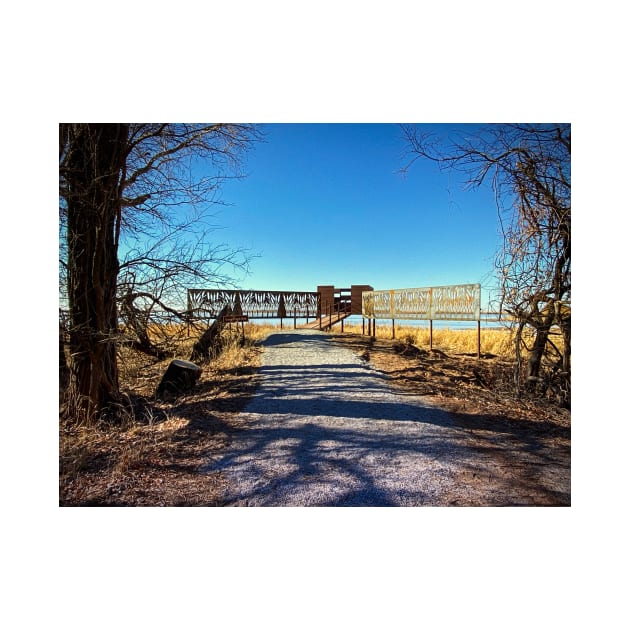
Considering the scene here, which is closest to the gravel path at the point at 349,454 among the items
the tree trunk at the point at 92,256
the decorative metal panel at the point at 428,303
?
the tree trunk at the point at 92,256

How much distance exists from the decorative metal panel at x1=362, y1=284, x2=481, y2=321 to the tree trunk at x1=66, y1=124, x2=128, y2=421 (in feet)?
17.8

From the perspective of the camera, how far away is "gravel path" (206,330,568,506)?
198 cm

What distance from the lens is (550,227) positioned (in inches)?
140

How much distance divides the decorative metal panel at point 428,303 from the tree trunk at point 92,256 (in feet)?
17.8

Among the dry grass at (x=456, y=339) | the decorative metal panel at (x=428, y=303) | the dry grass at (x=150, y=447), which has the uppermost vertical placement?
the decorative metal panel at (x=428, y=303)

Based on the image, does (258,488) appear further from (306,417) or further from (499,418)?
(499,418)

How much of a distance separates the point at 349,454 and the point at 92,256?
2947mm

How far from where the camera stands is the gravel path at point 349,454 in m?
1.98

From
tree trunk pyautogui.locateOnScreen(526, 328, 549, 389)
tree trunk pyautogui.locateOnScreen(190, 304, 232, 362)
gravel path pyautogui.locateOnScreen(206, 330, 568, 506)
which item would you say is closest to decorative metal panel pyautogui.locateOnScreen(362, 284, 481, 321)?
tree trunk pyautogui.locateOnScreen(526, 328, 549, 389)

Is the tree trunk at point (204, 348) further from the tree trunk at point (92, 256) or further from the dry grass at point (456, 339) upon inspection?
the dry grass at point (456, 339)

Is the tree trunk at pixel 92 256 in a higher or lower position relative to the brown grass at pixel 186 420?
higher

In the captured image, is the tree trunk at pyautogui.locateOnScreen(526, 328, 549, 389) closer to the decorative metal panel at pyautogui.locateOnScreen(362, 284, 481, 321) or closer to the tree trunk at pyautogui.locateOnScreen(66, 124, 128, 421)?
the decorative metal panel at pyautogui.locateOnScreen(362, 284, 481, 321)

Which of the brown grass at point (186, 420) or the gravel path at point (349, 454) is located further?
the brown grass at point (186, 420)
